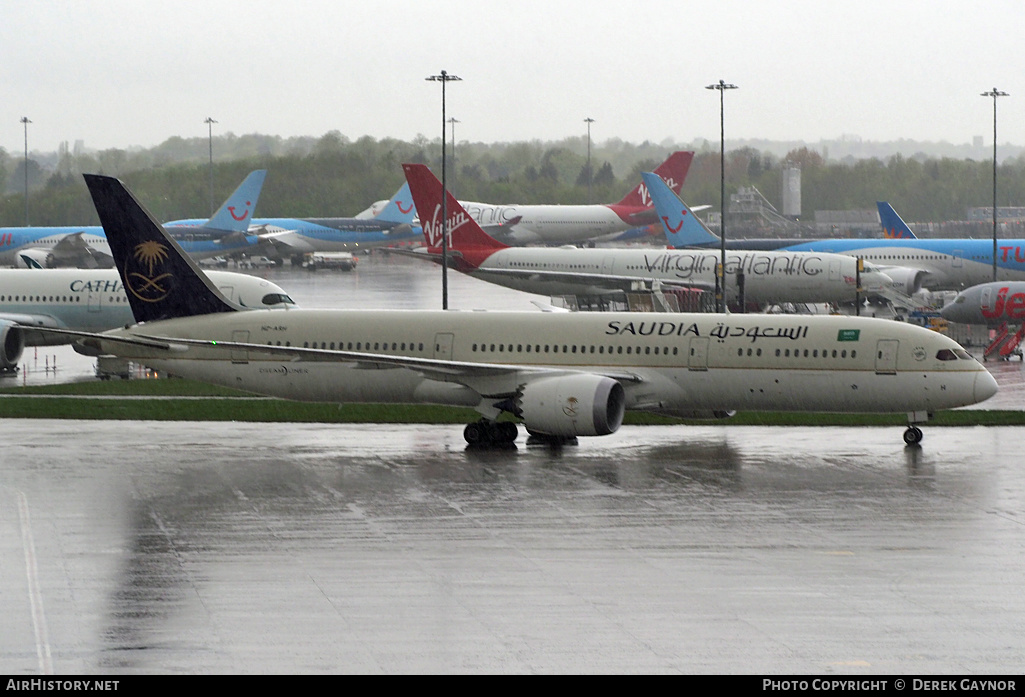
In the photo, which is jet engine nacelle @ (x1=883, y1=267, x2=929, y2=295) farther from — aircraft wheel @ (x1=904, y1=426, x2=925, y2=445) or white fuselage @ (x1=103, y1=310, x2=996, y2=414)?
white fuselage @ (x1=103, y1=310, x2=996, y2=414)

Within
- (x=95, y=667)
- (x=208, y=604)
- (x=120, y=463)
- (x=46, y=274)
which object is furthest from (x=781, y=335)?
(x=46, y=274)

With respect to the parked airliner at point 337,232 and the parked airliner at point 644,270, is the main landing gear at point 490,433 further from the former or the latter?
the parked airliner at point 337,232

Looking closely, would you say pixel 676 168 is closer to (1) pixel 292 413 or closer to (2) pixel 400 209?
(2) pixel 400 209

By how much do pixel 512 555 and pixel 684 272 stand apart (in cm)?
5606

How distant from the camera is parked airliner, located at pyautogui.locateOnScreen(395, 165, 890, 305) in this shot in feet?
248

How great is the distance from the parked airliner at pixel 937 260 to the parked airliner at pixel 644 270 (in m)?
8.87

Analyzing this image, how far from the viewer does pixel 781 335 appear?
118ft

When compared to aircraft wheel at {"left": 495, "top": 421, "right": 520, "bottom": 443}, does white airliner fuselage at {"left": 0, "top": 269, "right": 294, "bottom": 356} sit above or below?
above

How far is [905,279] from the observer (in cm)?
8312

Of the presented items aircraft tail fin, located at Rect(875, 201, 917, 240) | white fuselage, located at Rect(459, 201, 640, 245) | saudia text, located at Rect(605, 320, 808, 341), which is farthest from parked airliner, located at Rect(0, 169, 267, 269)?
saudia text, located at Rect(605, 320, 808, 341)

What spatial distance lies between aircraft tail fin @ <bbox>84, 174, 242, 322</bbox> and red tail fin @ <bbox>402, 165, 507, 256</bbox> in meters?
28.8

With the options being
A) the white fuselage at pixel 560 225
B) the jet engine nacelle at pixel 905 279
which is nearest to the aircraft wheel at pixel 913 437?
the jet engine nacelle at pixel 905 279
